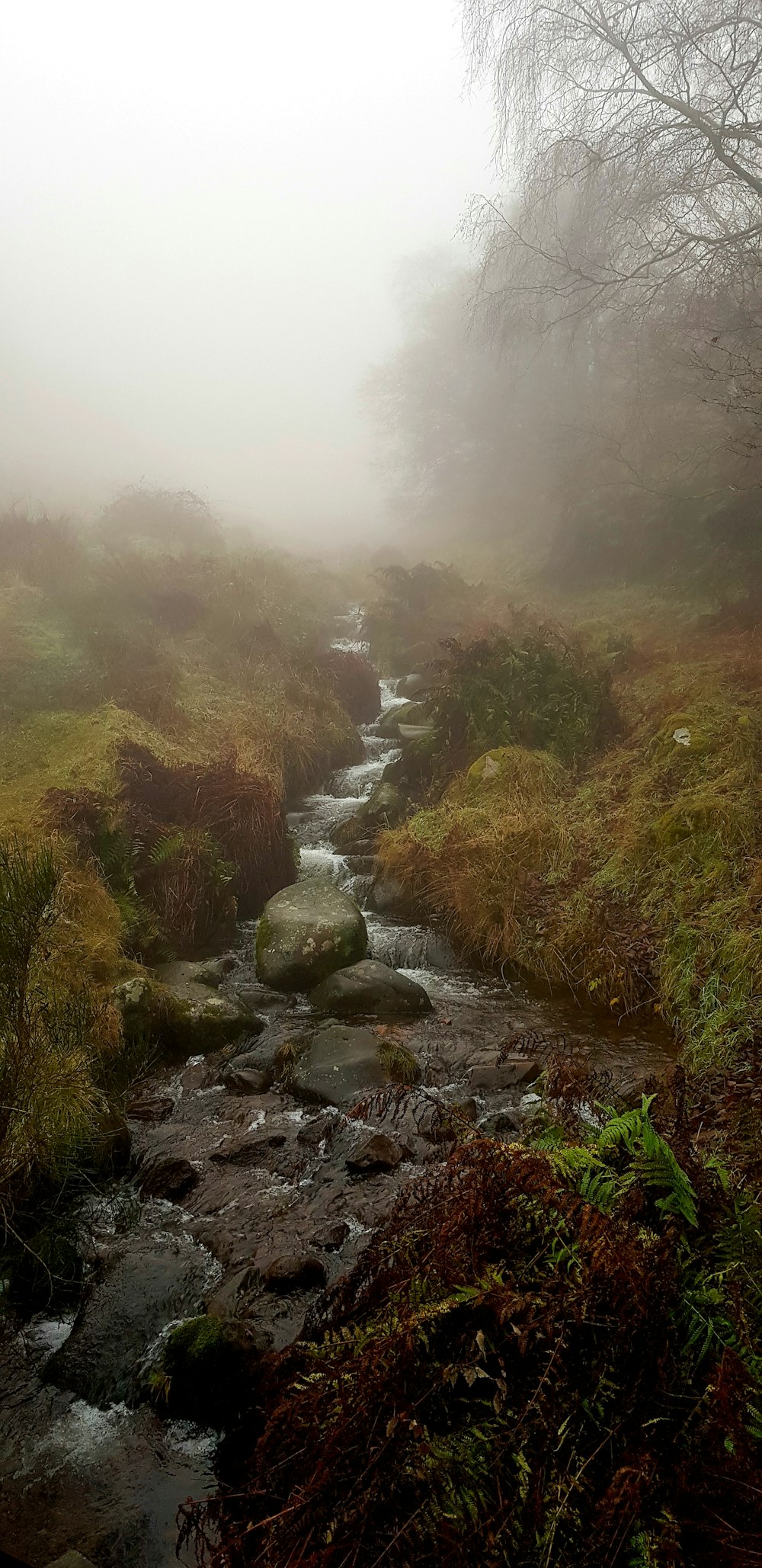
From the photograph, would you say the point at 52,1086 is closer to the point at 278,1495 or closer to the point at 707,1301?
the point at 278,1495

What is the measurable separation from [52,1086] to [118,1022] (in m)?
1.50

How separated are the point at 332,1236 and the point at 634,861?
4203 millimetres

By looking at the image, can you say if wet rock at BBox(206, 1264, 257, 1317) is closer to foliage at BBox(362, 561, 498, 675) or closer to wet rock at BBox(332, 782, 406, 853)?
wet rock at BBox(332, 782, 406, 853)

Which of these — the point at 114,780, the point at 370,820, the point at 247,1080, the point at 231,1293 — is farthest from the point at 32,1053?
the point at 370,820

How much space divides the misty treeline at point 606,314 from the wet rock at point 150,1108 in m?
7.30

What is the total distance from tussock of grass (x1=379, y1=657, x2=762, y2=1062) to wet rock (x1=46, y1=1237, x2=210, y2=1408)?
121 inches

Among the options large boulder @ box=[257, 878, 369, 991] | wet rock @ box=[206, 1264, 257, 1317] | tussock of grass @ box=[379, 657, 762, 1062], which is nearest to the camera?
wet rock @ box=[206, 1264, 257, 1317]

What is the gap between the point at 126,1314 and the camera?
Answer: 3236 millimetres

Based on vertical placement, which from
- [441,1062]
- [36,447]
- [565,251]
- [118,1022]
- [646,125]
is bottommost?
[441,1062]

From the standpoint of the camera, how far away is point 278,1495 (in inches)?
65.5

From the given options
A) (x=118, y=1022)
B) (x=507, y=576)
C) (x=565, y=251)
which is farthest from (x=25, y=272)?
(x=118, y=1022)

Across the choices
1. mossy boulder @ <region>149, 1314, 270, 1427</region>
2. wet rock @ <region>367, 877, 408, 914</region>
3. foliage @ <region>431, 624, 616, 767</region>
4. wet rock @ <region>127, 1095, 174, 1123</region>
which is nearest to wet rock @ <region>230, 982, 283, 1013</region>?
wet rock @ <region>127, 1095, 174, 1123</region>

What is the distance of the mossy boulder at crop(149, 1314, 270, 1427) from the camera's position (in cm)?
275

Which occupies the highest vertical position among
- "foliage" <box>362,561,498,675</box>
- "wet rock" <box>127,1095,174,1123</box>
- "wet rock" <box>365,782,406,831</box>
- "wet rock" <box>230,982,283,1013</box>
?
"foliage" <box>362,561,498,675</box>
